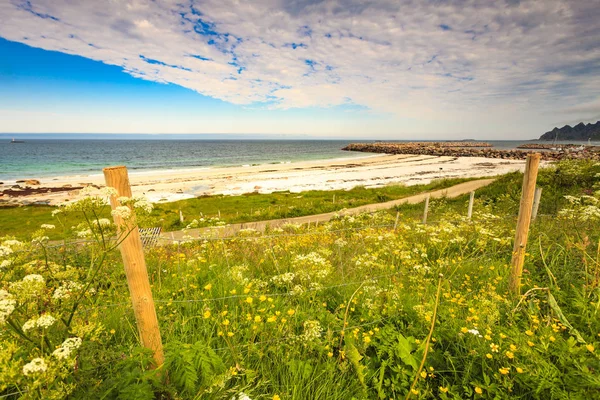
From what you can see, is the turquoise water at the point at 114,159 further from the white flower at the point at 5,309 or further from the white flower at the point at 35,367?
the white flower at the point at 35,367

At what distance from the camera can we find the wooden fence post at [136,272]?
2447 mm

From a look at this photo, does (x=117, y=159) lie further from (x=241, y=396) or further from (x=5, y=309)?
(x=241, y=396)

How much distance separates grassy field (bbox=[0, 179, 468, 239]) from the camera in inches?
777

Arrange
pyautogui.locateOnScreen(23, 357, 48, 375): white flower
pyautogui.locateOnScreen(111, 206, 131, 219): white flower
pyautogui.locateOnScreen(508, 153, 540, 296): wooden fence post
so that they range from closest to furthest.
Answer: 1. pyautogui.locateOnScreen(23, 357, 48, 375): white flower
2. pyautogui.locateOnScreen(111, 206, 131, 219): white flower
3. pyautogui.locateOnScreen(508, 153, 540, 296): wooden fence post

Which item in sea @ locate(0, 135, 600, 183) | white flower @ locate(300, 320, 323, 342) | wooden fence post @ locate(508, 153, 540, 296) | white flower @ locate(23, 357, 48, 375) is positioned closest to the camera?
white flower @ locate(23, 357, 48, 375)

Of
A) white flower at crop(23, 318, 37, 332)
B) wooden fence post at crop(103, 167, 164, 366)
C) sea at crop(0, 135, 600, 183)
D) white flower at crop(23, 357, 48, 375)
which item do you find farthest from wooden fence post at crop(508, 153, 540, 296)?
sea at crop(0, 135, 600, 183)

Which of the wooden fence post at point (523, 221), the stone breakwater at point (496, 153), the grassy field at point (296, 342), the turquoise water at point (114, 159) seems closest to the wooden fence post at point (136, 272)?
the grassy field at point (296, 342)

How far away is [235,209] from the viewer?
80.2ft

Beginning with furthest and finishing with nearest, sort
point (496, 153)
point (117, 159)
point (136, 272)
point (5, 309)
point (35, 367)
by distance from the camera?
point (496, 153), point (117, 159), point (136, 272), point (5, 309), point (35, 367)

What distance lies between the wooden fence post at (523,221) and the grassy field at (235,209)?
15.1 metres

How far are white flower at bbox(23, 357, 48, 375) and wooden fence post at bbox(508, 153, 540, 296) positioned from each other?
5408 mm

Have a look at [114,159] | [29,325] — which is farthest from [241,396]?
[114,159]

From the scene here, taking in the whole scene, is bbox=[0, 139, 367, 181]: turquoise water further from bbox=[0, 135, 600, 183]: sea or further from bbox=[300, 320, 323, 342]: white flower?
bbox=[300, 320, 323, 342]: white flower

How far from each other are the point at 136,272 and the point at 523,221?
5551 millimetres
